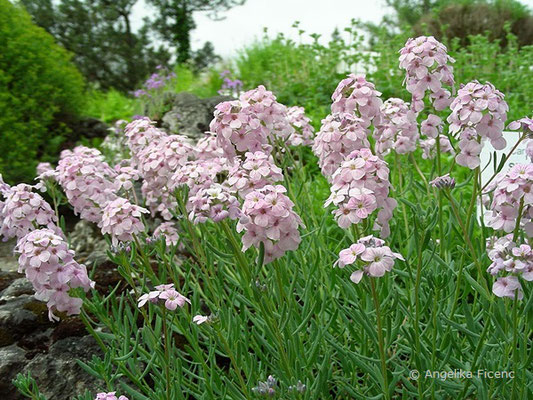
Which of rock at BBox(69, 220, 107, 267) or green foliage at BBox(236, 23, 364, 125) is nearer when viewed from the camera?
rock at BBox(69, 220, 107, 267)

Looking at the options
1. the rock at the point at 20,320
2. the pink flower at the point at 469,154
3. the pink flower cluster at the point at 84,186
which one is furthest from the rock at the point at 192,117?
the pink flower at the point at 469,154

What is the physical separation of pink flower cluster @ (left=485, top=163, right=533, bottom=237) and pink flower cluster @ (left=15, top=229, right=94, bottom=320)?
1.46 meters

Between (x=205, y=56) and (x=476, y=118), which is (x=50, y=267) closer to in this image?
(x=476, y=118)

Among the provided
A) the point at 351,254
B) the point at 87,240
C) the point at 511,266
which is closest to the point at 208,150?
the point at 351,254

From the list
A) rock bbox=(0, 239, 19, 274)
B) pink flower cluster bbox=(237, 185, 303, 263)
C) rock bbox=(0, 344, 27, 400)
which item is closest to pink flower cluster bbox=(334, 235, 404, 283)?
pink flower cluster bbox=(237, 185, 303, 263)

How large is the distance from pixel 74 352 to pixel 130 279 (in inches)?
32.2

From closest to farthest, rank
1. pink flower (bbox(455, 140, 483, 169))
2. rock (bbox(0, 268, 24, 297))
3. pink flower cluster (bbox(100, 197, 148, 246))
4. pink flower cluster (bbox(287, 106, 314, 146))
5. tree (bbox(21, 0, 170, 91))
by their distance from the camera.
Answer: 1. pink flower (bbox(455, 140, 483, 169))
2. pink flower cluster (bbox(100, 197, 148, 246))
3. pink flower cluster (bbox(287, 106, 314, 146))
4. rock (bbox(0, 268, 24, 297))
5. tree (bbox(21, 0, 170, 91))

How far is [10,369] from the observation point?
9.30 feet

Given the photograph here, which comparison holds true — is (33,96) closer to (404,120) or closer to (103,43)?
(404,120)

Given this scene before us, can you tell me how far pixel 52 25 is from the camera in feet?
64.8

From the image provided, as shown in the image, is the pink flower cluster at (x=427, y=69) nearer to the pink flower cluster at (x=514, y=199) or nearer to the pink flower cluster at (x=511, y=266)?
the pink flower cluster at (x=514, y=199)

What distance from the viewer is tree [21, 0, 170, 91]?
19.5 metres

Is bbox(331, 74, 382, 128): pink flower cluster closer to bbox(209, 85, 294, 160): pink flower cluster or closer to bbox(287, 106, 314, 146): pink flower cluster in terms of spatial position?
bbox(209, 85, 294, 160): pink flower cluster

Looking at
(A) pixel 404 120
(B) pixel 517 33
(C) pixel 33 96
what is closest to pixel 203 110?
(C) pixel 33 96
